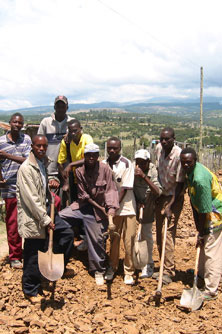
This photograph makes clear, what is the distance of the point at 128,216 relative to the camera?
4117 mm

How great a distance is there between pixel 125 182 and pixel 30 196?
1.23 meters

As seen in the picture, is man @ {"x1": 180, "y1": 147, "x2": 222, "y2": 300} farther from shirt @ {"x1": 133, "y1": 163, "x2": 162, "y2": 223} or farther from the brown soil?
shirt @ {"x1": 133, "y1": 163, "x2": 162, "y2": 223}

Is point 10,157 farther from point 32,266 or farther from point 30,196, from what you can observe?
point 32,266

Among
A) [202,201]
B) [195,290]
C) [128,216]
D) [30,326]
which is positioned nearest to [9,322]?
[30,326]

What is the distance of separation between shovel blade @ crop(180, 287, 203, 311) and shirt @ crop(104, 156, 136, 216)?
1.17 m

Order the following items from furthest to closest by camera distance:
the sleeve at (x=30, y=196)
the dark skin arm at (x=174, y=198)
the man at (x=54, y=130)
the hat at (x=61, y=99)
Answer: the man at (x=54, y=130) → the hat at (x=61, y=99) → the dark skin arm at (x=174, y=198) → the sleeve at (x=30, y=196)

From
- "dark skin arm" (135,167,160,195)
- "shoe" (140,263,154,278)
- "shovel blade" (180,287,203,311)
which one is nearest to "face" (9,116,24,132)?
"dark skin arm" (135,167,160,195)

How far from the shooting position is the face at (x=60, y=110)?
4602 millimetres

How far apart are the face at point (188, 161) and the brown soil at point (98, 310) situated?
1.63 m

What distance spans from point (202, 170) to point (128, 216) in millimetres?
1133

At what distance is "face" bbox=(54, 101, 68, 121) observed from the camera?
15.1ft

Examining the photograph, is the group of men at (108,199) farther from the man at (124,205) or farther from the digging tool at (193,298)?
the digging tool at (193,298)

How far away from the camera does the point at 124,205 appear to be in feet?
13.4

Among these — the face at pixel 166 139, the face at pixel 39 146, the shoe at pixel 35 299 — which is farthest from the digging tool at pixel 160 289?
the face at pixel 39 146
